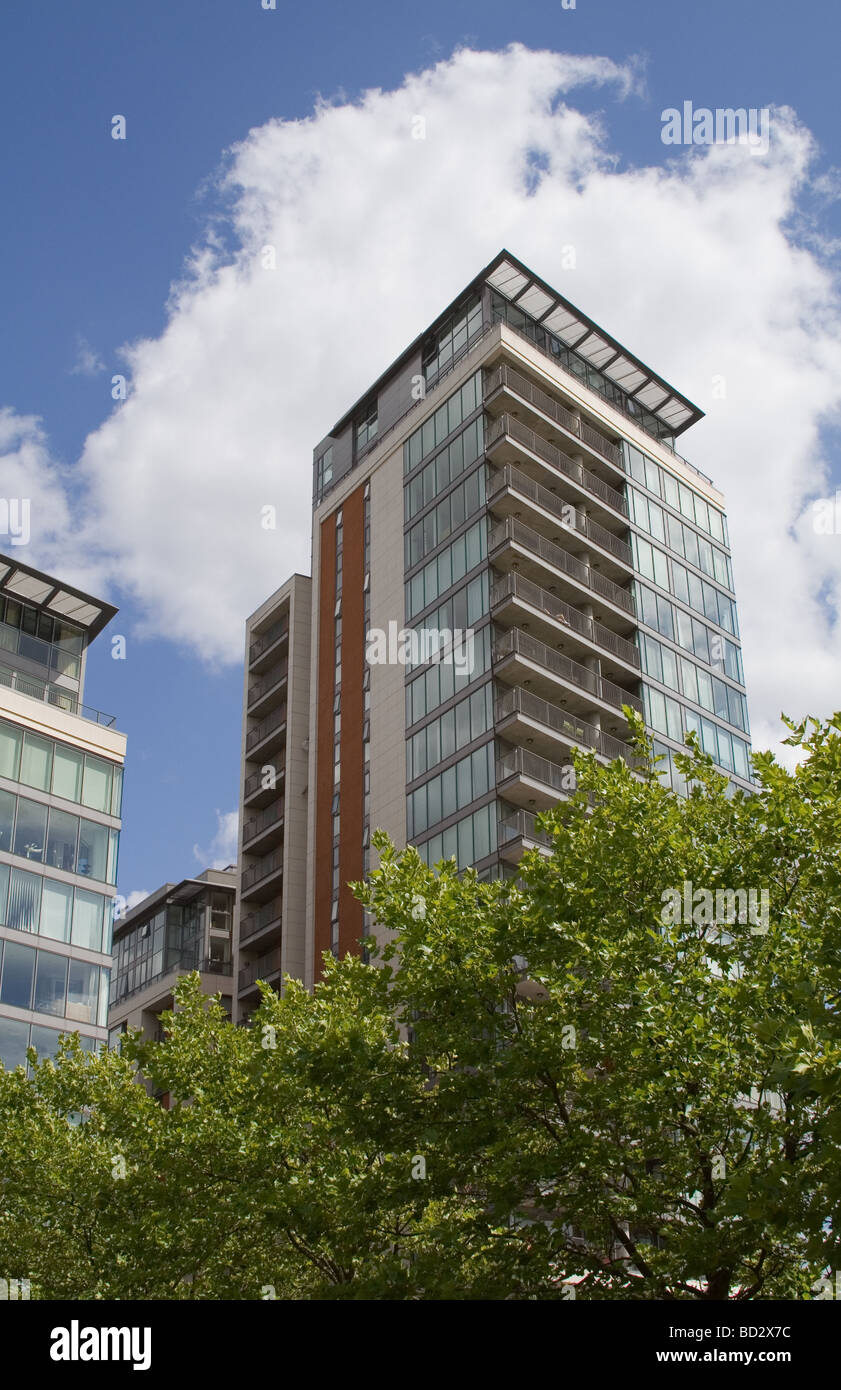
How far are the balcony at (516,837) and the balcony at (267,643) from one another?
2311 cm

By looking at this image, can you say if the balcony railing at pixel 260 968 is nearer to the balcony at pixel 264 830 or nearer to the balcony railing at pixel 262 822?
the balcony at pixel 264 830

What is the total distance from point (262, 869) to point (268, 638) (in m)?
13.5

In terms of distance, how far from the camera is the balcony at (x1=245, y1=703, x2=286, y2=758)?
6406 centimetres

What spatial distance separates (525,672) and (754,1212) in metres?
38.3

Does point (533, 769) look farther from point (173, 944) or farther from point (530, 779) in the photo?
point (173, 944)

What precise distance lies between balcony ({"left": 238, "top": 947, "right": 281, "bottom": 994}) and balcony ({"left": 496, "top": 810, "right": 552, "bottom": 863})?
16.9 m

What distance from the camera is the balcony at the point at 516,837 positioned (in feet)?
150

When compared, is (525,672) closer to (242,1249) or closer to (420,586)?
(420,586)

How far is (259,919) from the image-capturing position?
61.2 metres

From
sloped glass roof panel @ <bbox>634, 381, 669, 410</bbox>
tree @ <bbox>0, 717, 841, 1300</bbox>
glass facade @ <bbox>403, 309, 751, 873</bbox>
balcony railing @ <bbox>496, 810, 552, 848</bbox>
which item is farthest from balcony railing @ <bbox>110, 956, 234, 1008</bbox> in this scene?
tree @ <bbox>0, 717, 841, 1300</bbox>

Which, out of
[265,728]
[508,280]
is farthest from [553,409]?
[265,728]

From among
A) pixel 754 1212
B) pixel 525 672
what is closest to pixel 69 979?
pixel 525 672

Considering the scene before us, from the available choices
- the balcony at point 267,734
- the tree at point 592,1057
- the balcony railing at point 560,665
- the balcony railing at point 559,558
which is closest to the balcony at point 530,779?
the balcony railing at point 560,665
